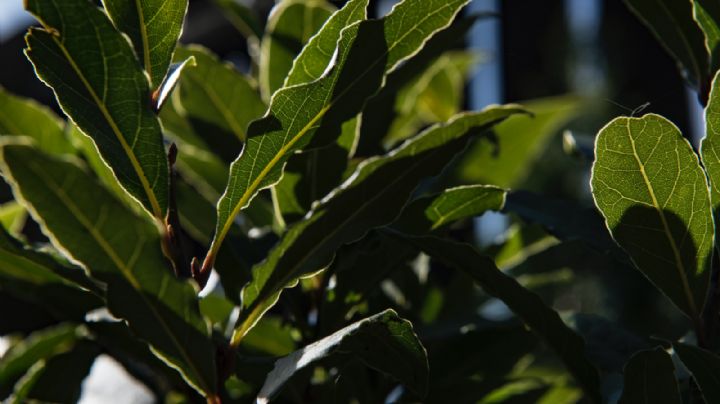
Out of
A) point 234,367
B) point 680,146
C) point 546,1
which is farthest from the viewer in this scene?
point 546,1

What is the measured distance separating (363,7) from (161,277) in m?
0.29

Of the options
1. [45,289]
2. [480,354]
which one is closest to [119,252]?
[45,289]

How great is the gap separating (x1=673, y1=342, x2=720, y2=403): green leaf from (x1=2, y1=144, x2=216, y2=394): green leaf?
41 cm

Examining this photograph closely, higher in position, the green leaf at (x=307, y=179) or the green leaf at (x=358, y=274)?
the green leaf at (x=307, y=179)

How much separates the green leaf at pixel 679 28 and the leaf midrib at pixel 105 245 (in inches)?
23.1

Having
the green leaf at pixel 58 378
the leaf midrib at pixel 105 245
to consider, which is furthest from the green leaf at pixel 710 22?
the green leaf at pixel 58 378

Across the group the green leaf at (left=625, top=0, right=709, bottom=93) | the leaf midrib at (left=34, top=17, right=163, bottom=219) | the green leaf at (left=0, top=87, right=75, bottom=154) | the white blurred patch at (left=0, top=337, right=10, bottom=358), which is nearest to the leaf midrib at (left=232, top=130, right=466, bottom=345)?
the leaf midrib at (left=34, top=17, right=163, bottom=219)

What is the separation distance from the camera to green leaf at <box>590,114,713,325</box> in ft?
2.44

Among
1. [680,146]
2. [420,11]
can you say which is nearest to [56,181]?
[420,11]

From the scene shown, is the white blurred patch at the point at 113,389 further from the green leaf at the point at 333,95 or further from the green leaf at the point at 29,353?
the green leaf at the point at 333,95

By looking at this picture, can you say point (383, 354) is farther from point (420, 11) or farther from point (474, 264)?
point (420, 11)

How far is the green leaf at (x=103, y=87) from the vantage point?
0.69 metres

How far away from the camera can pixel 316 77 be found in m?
0.82

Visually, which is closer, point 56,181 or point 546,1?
point 56,181
